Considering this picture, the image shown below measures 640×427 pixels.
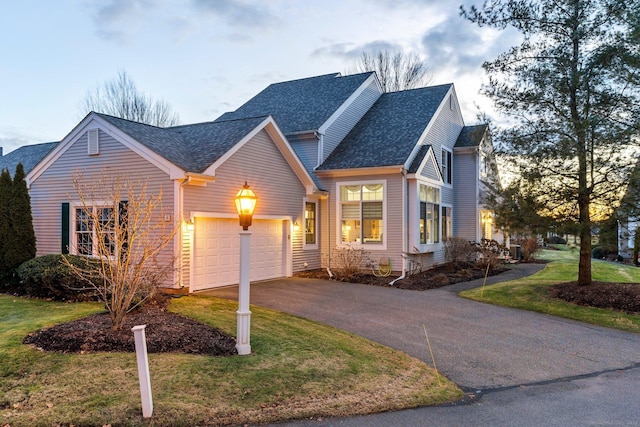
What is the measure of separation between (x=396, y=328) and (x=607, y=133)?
7080 mm

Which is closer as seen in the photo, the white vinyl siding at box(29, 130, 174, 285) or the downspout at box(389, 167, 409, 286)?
the white vinyl siding at box(29, 130, 174, 285)

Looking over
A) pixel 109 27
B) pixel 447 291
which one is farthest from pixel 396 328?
pixel 109 27

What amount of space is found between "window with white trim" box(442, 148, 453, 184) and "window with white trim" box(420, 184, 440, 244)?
6.48ft

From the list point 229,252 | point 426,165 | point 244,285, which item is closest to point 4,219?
point 229,252

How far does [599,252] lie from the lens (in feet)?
95.6

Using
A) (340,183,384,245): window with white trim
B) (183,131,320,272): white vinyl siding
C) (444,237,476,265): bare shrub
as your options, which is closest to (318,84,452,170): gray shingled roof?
(340,183,384,245): window with white trim

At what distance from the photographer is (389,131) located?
17.6 m

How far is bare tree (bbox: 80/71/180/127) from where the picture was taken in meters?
33.2

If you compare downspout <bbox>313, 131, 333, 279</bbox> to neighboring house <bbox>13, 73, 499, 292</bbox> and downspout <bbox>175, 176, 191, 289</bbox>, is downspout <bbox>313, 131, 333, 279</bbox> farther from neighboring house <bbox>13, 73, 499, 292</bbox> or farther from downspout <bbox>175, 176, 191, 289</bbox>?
downspout <bbox>175, 176, 191, 289</bbox>

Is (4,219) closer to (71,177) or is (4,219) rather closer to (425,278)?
(71,177)

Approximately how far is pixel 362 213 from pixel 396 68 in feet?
74.0

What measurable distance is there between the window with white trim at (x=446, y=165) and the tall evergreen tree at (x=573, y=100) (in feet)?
23.6

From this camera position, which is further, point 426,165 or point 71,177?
point 426,165

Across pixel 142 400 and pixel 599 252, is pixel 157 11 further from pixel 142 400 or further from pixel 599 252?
pixel 599 252
